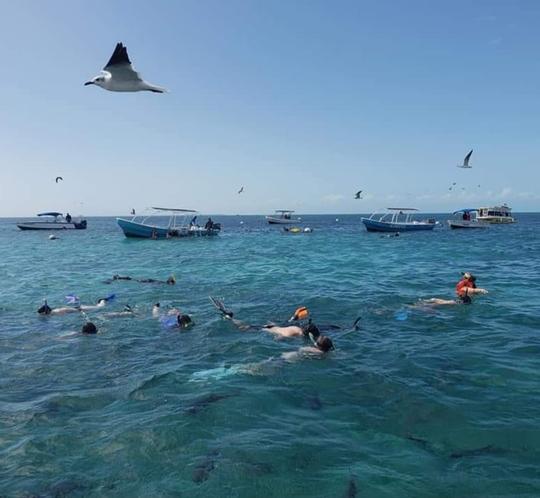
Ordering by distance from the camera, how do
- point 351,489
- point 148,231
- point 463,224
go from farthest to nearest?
point 463,224
point 148,231
point 351,489

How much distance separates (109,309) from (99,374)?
783 cm

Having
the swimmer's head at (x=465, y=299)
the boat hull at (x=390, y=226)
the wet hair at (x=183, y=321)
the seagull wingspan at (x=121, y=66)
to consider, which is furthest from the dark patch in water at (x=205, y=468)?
the boat hull at (x=390, y=226)

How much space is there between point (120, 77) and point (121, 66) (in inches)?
12.1

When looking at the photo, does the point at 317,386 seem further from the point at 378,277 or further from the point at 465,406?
the point at 378,277

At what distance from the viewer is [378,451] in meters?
7.56

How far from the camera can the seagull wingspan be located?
8.77 metres

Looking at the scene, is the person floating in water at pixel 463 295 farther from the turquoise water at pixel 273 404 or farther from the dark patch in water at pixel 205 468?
the dark patch in water at pixel 205 468

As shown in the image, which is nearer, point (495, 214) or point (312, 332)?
point (312, 332)

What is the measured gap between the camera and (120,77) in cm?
920

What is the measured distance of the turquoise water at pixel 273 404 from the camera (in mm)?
6859

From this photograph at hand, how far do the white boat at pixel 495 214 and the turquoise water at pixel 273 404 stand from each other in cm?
7781

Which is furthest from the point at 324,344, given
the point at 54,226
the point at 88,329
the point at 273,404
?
the point at 54,226

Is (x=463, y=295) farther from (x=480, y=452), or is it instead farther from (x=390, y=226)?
(x=390, y=226)

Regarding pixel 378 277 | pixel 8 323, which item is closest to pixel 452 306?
pixel 378 277
